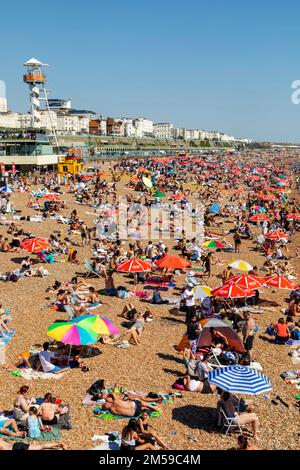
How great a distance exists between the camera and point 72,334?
29.0 feet

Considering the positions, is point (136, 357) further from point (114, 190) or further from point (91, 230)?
point (114, 190)

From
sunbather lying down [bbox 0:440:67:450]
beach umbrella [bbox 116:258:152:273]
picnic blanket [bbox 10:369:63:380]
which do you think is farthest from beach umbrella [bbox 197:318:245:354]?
beach umbrella [bbox 116:258:152:273]

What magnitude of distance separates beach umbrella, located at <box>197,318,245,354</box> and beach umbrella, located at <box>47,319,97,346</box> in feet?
7.47

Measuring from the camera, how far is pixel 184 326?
38.4 feet

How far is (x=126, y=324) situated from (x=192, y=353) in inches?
98.0

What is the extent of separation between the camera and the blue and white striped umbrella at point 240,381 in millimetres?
6965

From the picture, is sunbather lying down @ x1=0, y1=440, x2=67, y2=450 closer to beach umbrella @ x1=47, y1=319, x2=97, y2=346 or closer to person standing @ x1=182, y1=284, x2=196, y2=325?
beach umbrella @ x1=47, y1=319, x2=97, y2=346

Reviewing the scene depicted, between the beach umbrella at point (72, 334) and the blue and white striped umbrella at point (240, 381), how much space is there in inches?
99.7

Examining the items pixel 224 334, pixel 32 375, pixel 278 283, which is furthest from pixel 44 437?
pixel 278 283

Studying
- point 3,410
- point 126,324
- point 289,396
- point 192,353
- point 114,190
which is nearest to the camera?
point 3,410

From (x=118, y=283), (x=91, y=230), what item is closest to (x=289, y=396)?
(x=118, y=283)

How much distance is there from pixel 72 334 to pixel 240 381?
3.26 metres

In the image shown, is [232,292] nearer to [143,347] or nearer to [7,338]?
[143,347]
